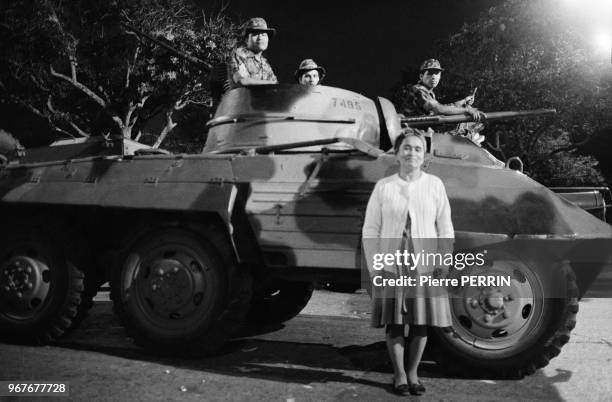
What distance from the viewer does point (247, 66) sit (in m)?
6.73

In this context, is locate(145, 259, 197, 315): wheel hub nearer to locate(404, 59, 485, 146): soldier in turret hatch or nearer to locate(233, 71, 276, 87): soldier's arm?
locate(233, 71, 276, 87): soldier's arm

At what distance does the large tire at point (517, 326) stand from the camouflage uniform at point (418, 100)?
239 cm

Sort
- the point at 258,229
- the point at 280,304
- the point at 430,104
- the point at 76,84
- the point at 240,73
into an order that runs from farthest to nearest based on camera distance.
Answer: the point at 76,84 < the point at 280,304 < the point at 430,104 < the point at 240,73 < the point at 258,229

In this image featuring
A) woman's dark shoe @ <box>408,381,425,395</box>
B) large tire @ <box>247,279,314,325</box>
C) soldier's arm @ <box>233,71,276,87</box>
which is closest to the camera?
woman's dark shoe @ <box>408,381,425,395</box>

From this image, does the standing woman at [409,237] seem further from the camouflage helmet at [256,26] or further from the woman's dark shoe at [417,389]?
the camouflage helmet at [256,26]

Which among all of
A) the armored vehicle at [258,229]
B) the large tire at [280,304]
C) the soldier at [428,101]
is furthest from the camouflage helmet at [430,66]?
the large tire at [280,304]

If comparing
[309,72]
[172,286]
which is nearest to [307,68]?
[309,72]

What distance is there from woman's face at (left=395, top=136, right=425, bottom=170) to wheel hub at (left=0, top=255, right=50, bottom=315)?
139 inches

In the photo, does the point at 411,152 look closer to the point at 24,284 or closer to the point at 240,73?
the point at 240,73

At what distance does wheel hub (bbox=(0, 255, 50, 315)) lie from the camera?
5855 mm

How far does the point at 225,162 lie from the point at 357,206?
1196mm

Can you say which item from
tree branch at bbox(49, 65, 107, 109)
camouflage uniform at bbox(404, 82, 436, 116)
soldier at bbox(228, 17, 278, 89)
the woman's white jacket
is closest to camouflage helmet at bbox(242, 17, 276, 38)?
soldier at bbox(228, 17, 278, 89)

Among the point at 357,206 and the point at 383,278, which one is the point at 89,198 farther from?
the point at 383,278

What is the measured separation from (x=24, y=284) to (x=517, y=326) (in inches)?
167
